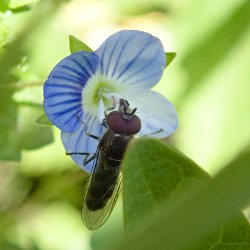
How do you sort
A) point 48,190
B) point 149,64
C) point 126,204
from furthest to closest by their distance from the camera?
1. point 48,190
2. point 149,64
3. point 126,204

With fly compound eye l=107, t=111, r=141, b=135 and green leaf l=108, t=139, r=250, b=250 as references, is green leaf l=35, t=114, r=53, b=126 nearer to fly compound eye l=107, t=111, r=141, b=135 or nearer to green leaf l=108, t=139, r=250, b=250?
fly compound eye l=107, t=111, r=141, b=135

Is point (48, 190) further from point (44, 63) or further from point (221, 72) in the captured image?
point (221, 72)

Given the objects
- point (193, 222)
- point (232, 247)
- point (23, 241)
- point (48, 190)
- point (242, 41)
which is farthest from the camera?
point (242, 41)

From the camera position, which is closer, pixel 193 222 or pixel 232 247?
pixel 193 222

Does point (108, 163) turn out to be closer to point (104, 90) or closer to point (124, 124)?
point (124, 124)

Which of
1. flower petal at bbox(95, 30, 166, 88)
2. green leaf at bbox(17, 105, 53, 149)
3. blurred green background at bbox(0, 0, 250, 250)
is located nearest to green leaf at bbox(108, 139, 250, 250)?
flower petal at bbox(95, 30, 166, 88)

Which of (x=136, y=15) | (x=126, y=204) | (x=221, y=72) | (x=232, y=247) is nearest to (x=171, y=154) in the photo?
(x=126, y=204)

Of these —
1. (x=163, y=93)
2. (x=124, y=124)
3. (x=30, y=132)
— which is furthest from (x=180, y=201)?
(x=163, y=93)
